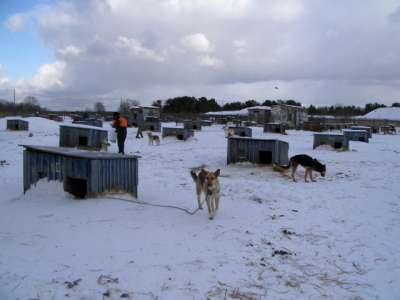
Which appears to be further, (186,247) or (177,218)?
(177,218)

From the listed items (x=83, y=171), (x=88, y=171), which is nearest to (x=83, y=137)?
(x=83, y=171)

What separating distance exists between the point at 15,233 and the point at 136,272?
269cm

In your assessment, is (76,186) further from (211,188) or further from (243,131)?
(243,131)

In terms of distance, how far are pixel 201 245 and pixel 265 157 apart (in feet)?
33.0

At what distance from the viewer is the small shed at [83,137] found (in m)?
21.8

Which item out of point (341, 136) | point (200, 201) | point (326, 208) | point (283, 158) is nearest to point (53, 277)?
point (200, 201)

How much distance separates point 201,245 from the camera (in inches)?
249

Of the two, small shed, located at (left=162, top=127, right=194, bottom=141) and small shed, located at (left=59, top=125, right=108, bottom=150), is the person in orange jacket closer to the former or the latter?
small shed, located at (left=59, top=125, right=108, bottom=150)

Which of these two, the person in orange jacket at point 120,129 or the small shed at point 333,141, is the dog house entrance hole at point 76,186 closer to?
the person in orange jacket at point 120,129

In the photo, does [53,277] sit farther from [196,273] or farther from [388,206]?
[388,206]

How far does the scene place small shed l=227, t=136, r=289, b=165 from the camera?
15625mm

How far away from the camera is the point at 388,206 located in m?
9.45

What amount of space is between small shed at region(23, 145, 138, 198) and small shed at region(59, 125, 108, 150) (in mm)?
11615

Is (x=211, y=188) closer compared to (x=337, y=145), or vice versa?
(x=211, y=188)
